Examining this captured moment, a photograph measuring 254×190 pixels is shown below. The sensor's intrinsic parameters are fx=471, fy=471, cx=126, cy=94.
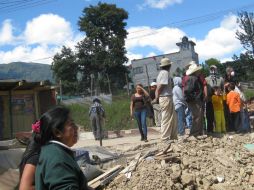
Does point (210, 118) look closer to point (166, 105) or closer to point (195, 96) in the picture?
point (195, 96)

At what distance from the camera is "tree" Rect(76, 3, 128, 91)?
52.5m

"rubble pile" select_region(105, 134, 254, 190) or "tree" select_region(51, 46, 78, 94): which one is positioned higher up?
"tree" select_region(51, 46, 78, 94)

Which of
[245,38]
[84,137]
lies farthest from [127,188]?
[245,38]

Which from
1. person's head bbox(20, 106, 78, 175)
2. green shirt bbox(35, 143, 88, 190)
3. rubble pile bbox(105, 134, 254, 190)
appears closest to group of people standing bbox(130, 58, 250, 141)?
rubble pile bbox(105, 134, 254, 190)

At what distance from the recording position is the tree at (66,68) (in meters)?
52.7

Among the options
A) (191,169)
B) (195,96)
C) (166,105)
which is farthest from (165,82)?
(191,169)

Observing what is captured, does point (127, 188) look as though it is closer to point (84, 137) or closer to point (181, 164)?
point (181, 164)

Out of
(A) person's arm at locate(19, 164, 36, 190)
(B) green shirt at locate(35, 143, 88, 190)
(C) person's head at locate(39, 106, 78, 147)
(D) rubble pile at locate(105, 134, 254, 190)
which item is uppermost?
(C) person's head at locate(39, 106, 78, 147)

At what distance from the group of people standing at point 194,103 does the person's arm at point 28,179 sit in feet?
19.7

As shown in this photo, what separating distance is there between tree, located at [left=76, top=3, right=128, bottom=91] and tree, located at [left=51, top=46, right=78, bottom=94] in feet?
3.44

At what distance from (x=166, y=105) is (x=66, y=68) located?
44538mm

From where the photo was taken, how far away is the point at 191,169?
23.0ft

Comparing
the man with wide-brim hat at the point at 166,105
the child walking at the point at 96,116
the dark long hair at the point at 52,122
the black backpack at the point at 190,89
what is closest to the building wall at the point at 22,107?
the child walking at the point at 96,116

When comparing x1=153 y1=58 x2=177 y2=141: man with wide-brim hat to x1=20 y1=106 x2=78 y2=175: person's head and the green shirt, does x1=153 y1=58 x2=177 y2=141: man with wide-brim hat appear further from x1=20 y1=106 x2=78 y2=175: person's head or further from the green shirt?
the green shirt
